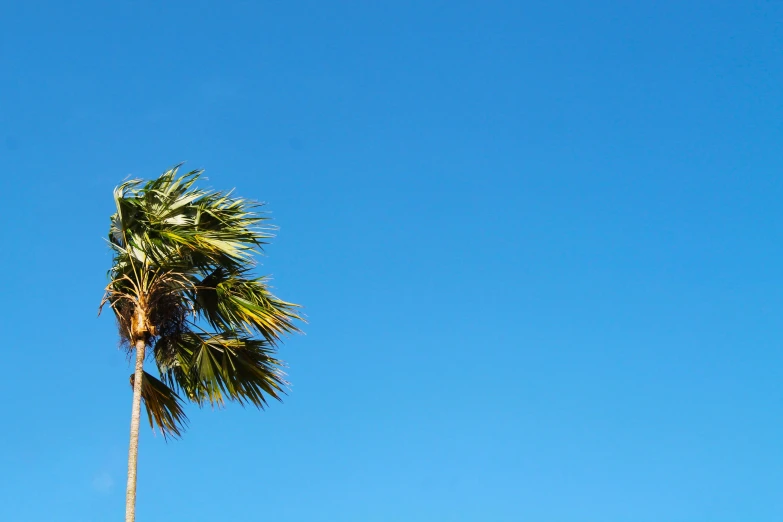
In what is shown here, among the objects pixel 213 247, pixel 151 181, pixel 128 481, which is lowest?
pixel 128 481

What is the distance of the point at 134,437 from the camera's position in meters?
12.6

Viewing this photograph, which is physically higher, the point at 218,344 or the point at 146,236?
the point at 146,236

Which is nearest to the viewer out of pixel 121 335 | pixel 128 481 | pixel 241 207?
pixel 128 481

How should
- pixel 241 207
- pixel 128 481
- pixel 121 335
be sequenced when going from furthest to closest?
pixel 241 207, pixel 121 335, pixel 128 481

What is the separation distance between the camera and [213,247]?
1398 cm

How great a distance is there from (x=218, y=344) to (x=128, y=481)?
7.47ft

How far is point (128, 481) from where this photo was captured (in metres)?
12.3

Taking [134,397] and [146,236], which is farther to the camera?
[146,236]

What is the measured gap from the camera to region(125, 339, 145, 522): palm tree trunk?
12.1 m

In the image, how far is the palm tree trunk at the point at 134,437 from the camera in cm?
1212

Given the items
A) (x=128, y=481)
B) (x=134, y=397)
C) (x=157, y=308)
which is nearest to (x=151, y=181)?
(x=157, y=308)

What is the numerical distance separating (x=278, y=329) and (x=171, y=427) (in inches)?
77.0

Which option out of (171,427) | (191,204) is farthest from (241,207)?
(171,427)

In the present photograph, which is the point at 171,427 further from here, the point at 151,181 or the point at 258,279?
the point at 151,181
